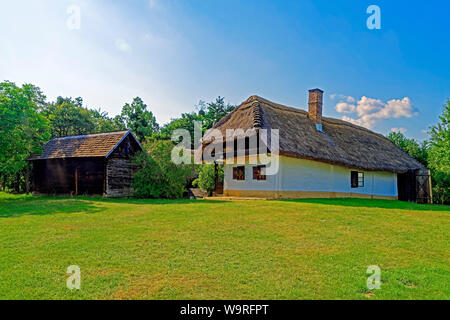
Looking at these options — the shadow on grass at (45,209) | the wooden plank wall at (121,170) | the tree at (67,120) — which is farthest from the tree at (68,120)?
the shadow on grass at (45,209)

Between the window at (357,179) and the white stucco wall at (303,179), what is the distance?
0.83 feet

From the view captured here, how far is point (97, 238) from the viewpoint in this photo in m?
6.07

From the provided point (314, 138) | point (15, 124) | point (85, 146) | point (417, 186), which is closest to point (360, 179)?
point (314, 138)

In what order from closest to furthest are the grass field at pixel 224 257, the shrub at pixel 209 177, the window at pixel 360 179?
the grass field at pixel 224 257
the window at pixel 360 179
the shrub at pixel 209 177

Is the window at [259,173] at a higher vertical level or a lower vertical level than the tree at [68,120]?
lower

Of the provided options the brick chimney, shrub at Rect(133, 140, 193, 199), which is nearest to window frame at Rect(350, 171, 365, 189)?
the brick chimney

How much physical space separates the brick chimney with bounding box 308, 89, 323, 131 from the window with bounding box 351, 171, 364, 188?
371cm

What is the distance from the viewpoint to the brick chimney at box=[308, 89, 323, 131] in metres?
19.7

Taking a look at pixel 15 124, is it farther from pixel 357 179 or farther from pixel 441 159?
Result: pixel 441 159

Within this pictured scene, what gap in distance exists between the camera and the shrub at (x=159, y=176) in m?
17.8

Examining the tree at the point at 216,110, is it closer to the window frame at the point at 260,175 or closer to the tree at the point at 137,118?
the tree at the point at 137,118

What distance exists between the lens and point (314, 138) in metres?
17.4
